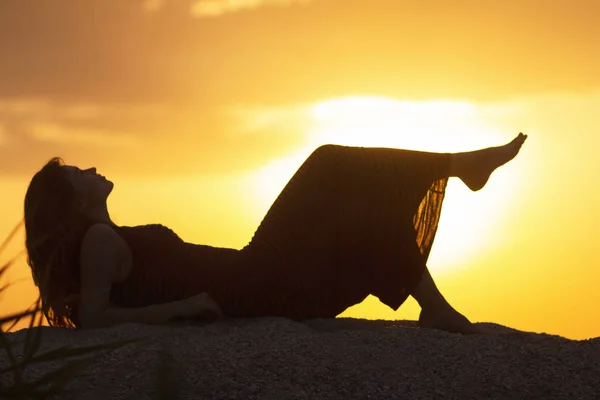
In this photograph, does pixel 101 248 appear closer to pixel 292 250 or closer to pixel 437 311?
pixel 292 250

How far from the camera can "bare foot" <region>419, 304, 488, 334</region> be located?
410 cm

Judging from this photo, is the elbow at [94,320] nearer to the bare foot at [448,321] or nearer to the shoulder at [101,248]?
the shoulder at [101,248]

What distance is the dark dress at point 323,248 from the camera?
161 inches

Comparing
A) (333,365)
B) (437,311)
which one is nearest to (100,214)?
(333,365)

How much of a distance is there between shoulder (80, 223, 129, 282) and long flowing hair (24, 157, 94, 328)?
0.11m

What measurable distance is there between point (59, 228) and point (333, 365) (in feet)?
5.46

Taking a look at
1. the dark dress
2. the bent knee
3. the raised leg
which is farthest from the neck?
the raised leg

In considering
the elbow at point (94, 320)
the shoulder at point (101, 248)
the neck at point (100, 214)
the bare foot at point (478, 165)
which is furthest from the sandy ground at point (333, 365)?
the bare foot at point (478, 165)

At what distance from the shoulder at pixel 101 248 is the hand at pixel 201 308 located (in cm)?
41

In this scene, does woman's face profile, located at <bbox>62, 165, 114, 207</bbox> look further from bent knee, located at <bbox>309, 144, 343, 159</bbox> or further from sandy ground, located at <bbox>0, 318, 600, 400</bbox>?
bent knee, located at <bbox>309, 144, 343, 159</bbox>

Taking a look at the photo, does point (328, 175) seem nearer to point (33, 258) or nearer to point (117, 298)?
point (117, 298)

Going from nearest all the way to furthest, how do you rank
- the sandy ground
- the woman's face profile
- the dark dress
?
the sandy ground < the dark dress < the woman's face profile

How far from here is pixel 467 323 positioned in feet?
13.5

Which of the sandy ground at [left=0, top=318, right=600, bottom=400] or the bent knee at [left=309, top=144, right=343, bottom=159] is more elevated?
the bent knee at [left=309, top=144, right=343, bottom=159]
